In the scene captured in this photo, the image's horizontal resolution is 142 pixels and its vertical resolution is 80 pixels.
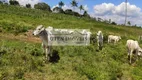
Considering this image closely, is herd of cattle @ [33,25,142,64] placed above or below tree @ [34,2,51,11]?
below

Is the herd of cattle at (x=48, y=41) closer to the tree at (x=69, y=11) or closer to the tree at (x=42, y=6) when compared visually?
the tree at (x=69, y=11)

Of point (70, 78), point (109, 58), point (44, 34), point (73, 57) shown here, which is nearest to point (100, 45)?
point (109, 58)

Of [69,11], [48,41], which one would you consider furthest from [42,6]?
[48,41]

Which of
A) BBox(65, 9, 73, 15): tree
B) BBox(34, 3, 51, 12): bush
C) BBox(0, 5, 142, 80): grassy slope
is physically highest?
BBox(34, 3, 51, 12): bush

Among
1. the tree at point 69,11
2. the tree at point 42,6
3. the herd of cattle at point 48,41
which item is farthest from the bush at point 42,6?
the herd of cattle at point 48,41

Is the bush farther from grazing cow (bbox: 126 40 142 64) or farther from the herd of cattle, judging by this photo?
grazing cow (bbox: 126 40 142 64)

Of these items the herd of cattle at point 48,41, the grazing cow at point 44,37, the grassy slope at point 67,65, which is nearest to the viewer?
the grassy slope at point 67,65

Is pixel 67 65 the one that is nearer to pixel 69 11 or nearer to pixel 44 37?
pixel 44 37

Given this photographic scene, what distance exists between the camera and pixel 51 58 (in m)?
17.2

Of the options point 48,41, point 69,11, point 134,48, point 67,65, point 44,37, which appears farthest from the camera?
point 69,11

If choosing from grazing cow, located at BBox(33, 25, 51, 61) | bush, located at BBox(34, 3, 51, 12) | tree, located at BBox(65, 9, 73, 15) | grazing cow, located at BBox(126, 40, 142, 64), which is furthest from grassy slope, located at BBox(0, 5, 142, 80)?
bush, located at BBox(34, 3, 51, 12)

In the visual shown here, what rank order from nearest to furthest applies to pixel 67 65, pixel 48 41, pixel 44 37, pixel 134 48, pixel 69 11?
pixel 67 65
pixel 44 37
pixel 48 41
pixel 134 48
pixel 69 11

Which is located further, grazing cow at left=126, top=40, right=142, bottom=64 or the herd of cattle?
grazing cow at left=126, top=40, right=142, bottom=64

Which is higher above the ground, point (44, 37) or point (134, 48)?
point (44, 37)
